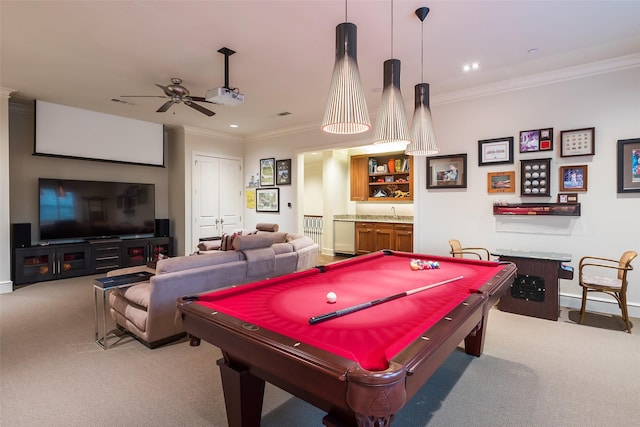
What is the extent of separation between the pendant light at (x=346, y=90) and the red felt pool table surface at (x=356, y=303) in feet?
3.26

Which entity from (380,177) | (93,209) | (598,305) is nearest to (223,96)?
(93,209)

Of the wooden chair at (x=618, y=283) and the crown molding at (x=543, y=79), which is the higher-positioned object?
the crown molding at (x=543, y=79)

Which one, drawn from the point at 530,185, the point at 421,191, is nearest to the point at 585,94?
the point at 530,185

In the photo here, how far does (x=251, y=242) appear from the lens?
3463 millimetres

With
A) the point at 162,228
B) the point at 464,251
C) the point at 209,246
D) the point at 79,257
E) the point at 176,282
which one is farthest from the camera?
the point at 162,228

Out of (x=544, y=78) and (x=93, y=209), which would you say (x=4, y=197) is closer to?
(x=93, y=209)

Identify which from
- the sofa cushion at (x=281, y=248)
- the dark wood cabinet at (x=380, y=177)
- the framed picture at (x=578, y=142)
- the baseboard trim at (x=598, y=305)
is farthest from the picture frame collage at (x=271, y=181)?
the baseboard trim at (x=598, y=305)

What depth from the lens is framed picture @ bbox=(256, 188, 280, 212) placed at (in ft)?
23.2

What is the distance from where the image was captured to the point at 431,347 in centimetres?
120

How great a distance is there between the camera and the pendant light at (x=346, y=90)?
1.78m

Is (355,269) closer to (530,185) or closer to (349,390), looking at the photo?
(349,390)

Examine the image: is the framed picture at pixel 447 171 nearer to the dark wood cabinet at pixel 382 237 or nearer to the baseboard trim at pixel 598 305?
the baseboard trim at pixel 598 305

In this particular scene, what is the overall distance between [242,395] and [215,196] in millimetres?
6004

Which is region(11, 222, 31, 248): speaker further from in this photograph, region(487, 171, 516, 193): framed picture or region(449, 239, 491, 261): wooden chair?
region(487, 171, 516, 193): framed picture
